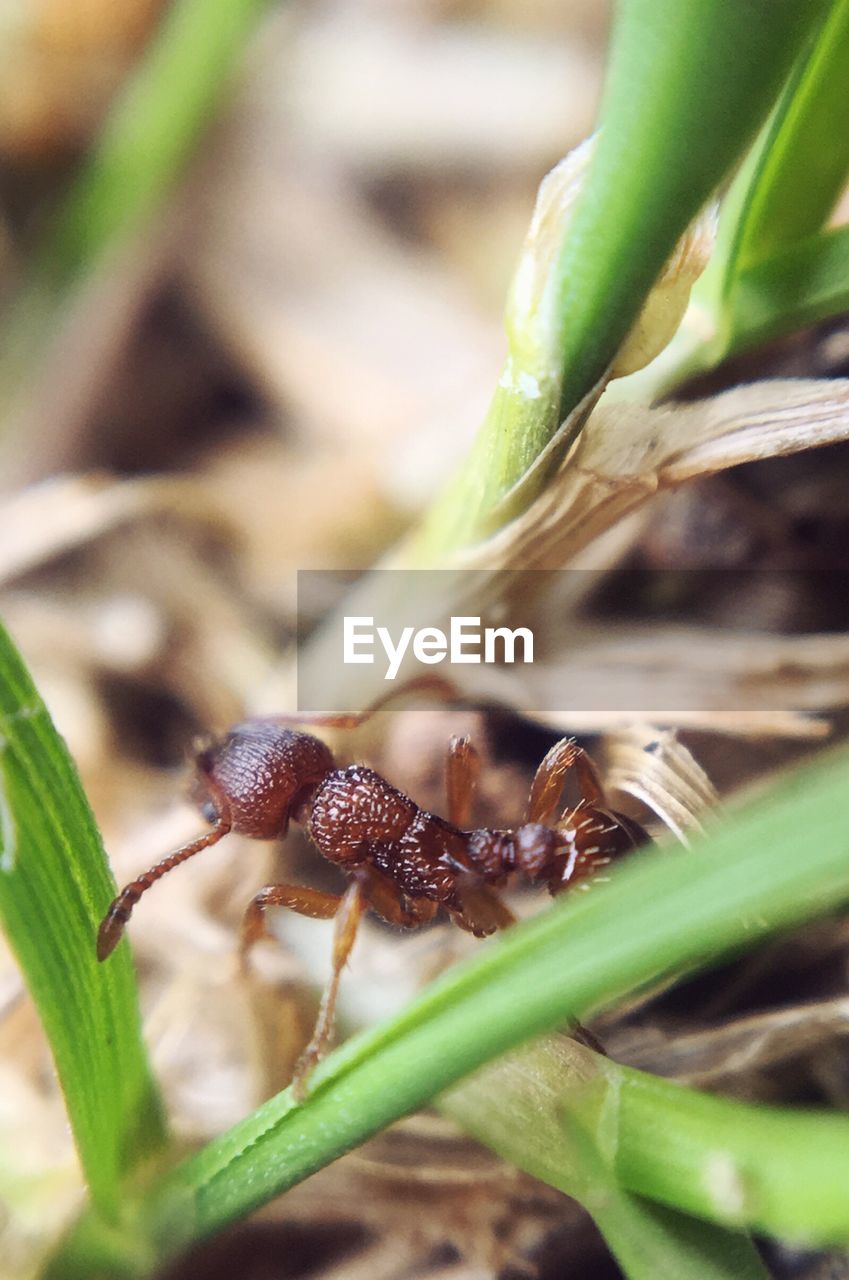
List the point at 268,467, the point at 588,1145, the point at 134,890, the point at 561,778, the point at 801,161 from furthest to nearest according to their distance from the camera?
the point at 268,467 → the point at 561,778 → the point at 134,890 → the point at 801,161 → the point at 588,1145

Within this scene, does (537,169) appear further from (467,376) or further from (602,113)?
(602,113)

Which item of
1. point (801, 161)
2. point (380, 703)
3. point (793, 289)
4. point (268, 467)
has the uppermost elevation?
point (801, 161)

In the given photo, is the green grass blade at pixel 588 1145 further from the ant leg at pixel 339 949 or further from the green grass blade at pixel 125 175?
the green grass blade at pixel 125 175

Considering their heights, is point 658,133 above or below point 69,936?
above

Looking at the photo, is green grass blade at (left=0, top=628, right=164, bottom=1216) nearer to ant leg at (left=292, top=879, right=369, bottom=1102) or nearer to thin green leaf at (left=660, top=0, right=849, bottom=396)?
ant leg at (left=292, top=879, right=369, bottom=1102)

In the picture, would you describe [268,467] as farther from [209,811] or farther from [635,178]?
[635,178]

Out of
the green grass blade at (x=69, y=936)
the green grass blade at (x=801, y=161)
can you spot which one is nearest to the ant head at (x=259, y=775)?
the green grass blade at (x=69, y=936)

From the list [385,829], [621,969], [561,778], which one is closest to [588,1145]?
[621,969]
